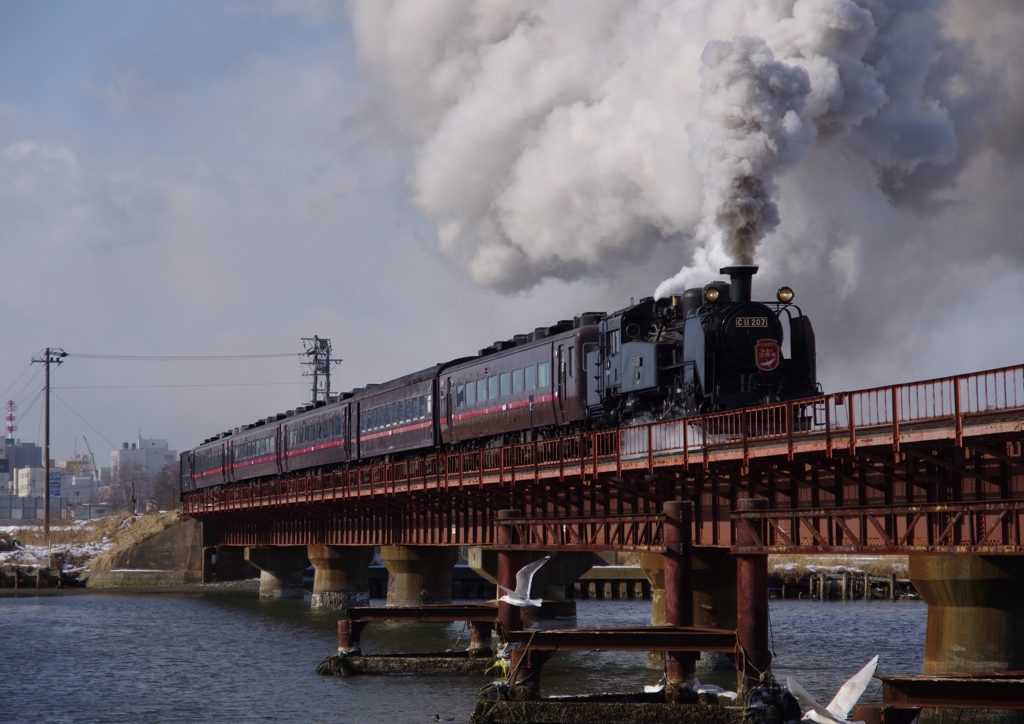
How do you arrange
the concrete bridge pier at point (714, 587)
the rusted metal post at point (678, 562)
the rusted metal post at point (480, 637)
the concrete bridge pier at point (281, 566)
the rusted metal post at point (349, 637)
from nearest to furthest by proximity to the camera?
the rusted metal post at point (678, 562) → the concrete bridge pier at point (714, 587) → the rusted metal post at point (480, 637) → the rusted metal post at point (349, 637) → the concrete bridge pier at point (281, 566)

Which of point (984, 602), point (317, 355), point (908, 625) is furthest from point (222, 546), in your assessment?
point (984, 602)

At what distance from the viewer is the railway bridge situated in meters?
21.5

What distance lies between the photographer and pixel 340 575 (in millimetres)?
61656

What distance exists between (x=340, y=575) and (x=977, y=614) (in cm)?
4128

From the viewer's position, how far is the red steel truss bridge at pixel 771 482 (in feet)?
69.7

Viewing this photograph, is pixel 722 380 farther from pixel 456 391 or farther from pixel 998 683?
pixel 456 391

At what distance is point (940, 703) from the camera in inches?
742

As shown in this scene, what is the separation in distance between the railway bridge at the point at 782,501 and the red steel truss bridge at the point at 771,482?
0.04m

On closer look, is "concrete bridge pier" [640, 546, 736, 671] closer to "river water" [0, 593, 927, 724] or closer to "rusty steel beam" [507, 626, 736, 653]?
"river water" [0, 593, 927, 724]

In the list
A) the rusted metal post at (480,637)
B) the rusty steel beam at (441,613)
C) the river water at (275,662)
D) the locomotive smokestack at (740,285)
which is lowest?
the river water at (275,662)

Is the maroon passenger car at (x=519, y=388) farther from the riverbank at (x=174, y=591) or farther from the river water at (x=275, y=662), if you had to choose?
the riverbank at (x=174, y=591)

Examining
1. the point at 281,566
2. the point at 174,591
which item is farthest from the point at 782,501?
the point at 174,591

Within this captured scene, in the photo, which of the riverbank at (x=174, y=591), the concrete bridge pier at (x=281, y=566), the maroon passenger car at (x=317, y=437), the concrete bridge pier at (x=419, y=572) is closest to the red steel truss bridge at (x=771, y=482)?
the concrete bridge pier at (x=419, y=572)

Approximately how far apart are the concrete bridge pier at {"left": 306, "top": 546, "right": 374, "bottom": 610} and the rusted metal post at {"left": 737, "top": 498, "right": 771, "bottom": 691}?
3962 centimetres
